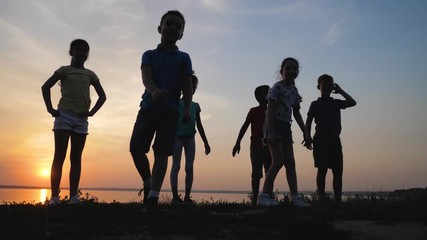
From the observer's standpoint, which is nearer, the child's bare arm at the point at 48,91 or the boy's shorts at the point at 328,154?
the child's bare arm at the point at 48,91

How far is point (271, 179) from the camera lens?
702 centimetres

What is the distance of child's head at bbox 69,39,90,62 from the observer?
7301mm

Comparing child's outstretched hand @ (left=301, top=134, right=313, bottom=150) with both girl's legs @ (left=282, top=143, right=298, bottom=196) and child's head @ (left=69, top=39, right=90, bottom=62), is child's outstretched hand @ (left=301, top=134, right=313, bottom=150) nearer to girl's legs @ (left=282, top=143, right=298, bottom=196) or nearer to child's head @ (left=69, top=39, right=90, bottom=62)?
girl's legs @ (left=282, top=143, right=298, bottom=196)

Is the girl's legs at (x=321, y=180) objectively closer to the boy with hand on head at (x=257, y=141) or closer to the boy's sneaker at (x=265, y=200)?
the boy with hand on head at (x=257, y=141)

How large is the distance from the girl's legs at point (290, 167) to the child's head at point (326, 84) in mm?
2282

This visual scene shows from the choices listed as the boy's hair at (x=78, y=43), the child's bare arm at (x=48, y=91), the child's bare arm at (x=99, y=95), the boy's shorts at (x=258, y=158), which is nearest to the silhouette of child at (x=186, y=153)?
the boy's shorts at (x=258, y=158)

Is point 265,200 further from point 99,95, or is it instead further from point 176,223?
point 99,95

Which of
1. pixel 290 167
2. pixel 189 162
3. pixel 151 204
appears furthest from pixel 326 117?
A: pixel 151 204

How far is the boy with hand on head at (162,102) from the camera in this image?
5.38 metres

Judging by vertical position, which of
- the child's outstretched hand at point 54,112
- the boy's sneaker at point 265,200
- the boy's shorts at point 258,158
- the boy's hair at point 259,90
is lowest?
the boy's sneaker at point 265,200

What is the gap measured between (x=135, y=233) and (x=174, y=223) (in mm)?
516

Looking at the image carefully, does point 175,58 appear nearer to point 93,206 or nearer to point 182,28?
point 182,28

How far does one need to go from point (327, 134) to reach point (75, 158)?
4.99 m

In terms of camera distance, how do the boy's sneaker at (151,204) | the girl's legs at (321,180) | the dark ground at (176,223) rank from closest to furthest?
the dark ground at (176,223) < the boy's sneaker at (151,204) < the girl's legs at (321,180)
